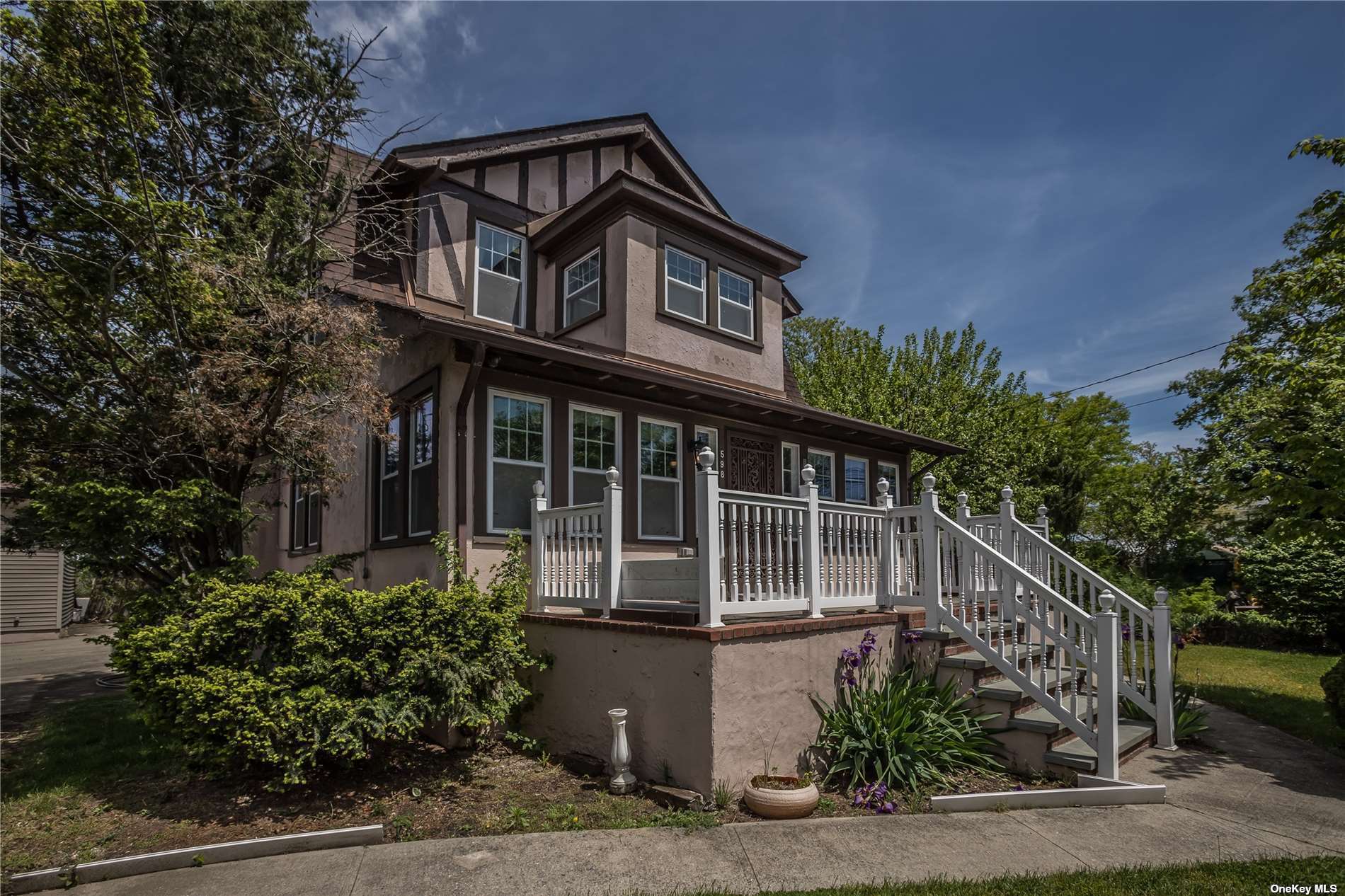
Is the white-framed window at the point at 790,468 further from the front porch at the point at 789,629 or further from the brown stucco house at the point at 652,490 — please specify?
the front porch at the point at 789,629

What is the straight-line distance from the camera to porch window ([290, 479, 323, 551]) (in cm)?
1194

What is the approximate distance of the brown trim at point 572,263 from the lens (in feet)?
35.5

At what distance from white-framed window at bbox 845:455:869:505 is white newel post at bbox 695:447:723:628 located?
735 centimetres

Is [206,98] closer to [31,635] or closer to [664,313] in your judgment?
[664,313]

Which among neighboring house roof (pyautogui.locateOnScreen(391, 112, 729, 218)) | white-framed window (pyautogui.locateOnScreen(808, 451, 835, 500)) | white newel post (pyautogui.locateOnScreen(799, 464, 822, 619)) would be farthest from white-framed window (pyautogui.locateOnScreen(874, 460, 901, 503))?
white newel post (pyautogui.locateOnScreen(799, 464, 822, 619))

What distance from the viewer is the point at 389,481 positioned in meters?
9.26

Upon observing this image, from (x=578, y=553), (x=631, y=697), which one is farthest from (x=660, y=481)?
(x=631, y=697)

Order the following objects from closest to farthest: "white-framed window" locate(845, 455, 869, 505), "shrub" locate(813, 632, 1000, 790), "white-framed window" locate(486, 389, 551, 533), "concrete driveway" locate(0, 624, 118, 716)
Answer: "shrub" locate(813, 632, 1000, 790)
"white-framed window" locate(486, 389, 551, 533)
"concrete driveway" locate(0, 624, 118, 716)
"white-framed window" locate(845, 455, 869, 505)

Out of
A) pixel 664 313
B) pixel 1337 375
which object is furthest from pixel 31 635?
pixel 1337 375

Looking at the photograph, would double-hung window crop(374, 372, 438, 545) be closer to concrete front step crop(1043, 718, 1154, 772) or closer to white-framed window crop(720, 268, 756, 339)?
white-framed window crop(720, 268, 756, 339)

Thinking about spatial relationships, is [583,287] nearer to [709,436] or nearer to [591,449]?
[709,436]

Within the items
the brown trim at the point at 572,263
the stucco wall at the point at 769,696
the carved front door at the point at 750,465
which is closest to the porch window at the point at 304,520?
the brown trim at the point at 572,263

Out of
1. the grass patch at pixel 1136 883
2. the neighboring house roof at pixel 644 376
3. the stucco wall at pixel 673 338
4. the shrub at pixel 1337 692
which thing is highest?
the stucco wall at pixel 673 338

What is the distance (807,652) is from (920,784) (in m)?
1.37
